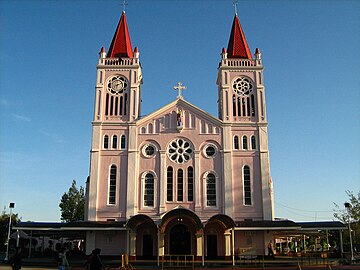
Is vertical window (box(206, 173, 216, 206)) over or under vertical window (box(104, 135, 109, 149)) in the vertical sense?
under

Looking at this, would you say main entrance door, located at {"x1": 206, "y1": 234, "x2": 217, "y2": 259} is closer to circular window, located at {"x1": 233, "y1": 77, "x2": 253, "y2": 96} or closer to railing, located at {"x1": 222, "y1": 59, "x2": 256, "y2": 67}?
circular window, located at {"x1": 233, "y1": 77, "x2": 253, "y2": 96}

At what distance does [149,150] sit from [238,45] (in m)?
14.4

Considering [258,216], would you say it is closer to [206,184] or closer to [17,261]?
[206,184]

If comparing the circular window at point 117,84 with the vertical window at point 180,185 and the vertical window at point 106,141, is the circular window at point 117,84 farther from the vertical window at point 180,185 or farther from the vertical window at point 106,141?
the vertical window at point 180,185

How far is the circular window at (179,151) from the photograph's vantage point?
36781 millimetres

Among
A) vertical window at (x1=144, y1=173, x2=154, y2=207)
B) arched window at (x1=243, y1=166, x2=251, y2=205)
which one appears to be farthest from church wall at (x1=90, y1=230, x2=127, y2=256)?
arched window at (x1=243, y1=166, x2=251, y2=205)

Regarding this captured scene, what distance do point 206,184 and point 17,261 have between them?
20.3 metres

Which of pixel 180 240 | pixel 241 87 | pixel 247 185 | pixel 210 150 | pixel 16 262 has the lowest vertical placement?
pixel 16 262

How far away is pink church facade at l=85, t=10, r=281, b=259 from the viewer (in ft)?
113

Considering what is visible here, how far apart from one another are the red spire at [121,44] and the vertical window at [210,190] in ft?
47.9

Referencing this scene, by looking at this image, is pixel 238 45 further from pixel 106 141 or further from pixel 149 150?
pixel 106 141

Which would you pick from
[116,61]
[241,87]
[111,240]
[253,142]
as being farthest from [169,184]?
[116,61]

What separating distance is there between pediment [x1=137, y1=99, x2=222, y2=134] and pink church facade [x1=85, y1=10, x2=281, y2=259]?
0.31 feet

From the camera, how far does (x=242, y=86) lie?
128 feet
